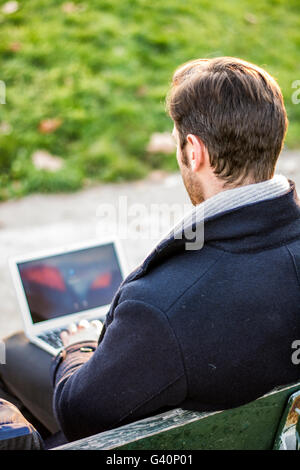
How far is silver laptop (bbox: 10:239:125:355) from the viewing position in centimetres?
230

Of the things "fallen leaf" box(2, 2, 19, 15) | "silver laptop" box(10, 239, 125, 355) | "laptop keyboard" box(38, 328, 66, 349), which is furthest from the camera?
"fallen leaf" box(2, 2, 19, 15)

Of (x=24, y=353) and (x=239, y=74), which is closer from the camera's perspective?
(x=239, y=74)

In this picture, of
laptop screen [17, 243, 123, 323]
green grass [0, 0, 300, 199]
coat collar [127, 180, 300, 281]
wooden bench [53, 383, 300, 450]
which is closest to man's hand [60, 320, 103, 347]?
laptop screen [17, 243, 123, 323]

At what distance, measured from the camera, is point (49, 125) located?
4.79m

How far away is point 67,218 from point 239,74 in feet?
9.30

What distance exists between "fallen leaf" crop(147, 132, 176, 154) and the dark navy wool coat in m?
3.43

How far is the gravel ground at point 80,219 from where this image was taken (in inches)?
148

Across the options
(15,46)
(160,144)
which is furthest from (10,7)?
(160,144)

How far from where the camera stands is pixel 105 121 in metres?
4.94

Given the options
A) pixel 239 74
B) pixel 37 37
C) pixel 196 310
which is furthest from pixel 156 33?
pixel 196 310

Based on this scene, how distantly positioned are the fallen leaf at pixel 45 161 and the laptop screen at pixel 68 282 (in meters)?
2.30

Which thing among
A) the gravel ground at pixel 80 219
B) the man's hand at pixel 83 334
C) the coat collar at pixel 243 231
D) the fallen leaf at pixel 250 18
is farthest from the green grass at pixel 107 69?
the coat collar at pixel 243 231

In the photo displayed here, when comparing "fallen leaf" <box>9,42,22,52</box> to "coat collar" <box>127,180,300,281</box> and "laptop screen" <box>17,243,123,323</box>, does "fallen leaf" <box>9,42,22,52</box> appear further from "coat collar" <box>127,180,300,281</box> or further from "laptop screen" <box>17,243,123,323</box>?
"coat collar" <box>127,180,300,281</box>
